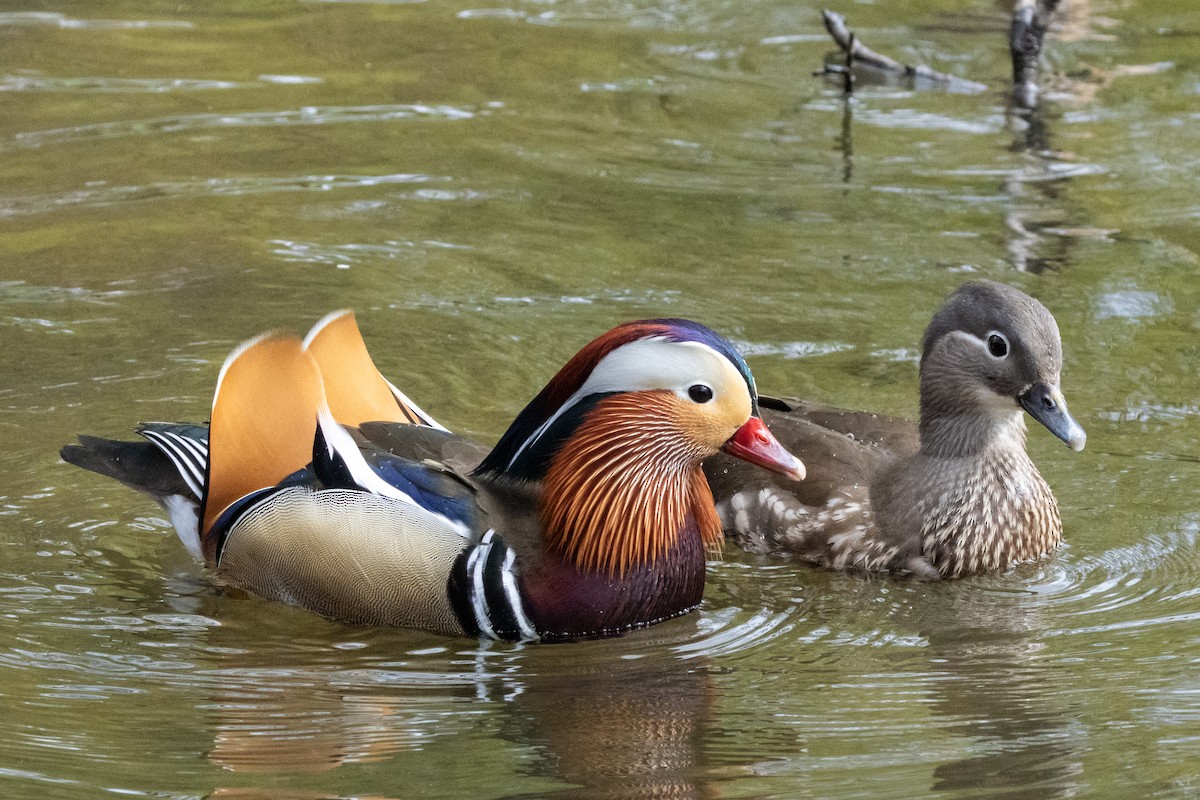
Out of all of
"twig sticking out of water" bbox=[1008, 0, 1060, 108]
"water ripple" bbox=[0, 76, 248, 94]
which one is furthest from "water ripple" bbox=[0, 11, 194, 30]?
"twig sticking out of water" bbox=[1008, 0, 1060, 108]

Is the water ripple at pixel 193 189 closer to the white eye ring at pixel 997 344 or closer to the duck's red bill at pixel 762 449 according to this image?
the white eye ring at pixel 997 344

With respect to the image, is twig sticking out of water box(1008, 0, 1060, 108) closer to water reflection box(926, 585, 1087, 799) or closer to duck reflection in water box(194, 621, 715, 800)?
water reflection box(926, 585, 1087, 799)

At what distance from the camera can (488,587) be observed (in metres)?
5.01

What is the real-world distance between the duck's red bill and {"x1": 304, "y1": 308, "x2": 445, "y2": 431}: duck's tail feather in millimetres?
1129

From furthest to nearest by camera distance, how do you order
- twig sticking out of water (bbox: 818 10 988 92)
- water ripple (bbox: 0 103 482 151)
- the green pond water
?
1. twig sticking out of water (bbox: 818 10 988 92)
2. water ripple (bbox: 0 103 482 151)
3. the green pond water

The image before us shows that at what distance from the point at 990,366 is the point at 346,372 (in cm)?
203

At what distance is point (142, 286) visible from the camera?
778cm

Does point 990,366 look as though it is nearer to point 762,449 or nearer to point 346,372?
point 762,449

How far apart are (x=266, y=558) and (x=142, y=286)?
2.81 m

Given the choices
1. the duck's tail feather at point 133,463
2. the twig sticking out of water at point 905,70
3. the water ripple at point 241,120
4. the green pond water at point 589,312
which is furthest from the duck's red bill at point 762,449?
the twig sticking out of water at point 905,70

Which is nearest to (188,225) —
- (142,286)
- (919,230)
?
(142,286)

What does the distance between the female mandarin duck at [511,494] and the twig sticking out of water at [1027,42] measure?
5.78m

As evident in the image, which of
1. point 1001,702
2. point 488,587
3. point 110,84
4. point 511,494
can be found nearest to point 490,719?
point 488,587

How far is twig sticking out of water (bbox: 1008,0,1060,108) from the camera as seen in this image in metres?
10.2
